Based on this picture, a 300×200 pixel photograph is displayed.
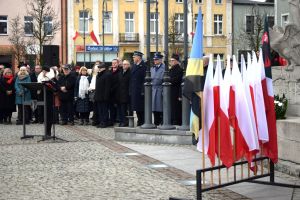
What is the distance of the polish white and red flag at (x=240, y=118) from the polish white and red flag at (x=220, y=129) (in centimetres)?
21

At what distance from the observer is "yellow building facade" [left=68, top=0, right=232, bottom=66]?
63750 mm

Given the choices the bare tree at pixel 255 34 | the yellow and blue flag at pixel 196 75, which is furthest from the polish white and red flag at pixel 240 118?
the bare tree at pixel 255 34

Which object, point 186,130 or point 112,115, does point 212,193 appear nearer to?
point 186,130

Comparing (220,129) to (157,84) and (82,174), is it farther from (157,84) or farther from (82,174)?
(157,84)

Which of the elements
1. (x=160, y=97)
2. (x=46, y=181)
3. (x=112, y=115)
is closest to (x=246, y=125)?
(x=46, y=181)

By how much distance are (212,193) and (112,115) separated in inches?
447

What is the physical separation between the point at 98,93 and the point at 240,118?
1114 cm

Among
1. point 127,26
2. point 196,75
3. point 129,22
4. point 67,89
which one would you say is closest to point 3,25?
point 127,26

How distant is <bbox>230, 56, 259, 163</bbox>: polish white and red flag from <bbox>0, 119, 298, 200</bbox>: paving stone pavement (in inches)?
26.3

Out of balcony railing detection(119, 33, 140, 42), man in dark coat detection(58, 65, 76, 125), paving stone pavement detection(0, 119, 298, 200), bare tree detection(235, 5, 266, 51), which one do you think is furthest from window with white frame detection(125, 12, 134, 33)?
paving stone pavement detection(0, 119, 298, 200)

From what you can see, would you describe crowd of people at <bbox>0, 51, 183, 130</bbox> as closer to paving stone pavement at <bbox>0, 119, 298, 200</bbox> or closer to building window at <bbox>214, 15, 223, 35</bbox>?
paving stone pavement at <bbox>0, 119, 298, 200</bbox>

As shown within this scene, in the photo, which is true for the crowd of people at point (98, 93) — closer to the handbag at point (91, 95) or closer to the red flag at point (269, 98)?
the handbag at point (91, 95)

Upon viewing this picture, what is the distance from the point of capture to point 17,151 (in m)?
12.9

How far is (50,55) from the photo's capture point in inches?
801
